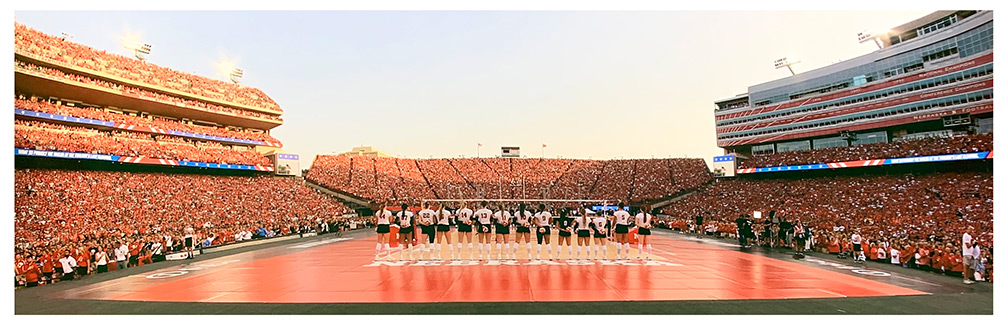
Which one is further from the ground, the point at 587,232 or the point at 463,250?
the point at 587,232

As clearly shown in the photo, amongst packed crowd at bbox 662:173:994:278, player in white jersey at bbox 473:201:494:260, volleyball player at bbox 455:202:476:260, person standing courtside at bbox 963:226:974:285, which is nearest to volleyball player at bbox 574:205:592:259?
player in white jersey at bbox 473:201:494:260

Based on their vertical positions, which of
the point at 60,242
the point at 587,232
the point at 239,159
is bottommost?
the point at 60,242

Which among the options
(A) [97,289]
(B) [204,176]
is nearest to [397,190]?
(B) [204,176]

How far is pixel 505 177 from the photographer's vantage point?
2288 inches

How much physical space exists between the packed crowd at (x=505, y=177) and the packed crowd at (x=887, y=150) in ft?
Result: 27.7

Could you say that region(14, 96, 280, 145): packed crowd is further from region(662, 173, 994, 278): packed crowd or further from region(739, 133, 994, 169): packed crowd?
region(739, 133, 994, 169): packed crowd

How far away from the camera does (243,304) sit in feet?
28.5

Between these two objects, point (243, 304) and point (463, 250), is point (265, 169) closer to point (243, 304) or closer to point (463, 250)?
point (463, 250)

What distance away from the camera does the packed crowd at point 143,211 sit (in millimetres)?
19953

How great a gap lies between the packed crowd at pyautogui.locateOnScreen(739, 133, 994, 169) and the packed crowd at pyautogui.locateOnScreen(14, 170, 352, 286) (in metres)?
39.9

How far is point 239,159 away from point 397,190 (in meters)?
15.1

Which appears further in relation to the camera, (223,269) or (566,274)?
(223,269)

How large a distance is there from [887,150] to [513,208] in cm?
2976

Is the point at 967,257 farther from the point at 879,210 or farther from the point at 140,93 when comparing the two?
the point at 140,93
